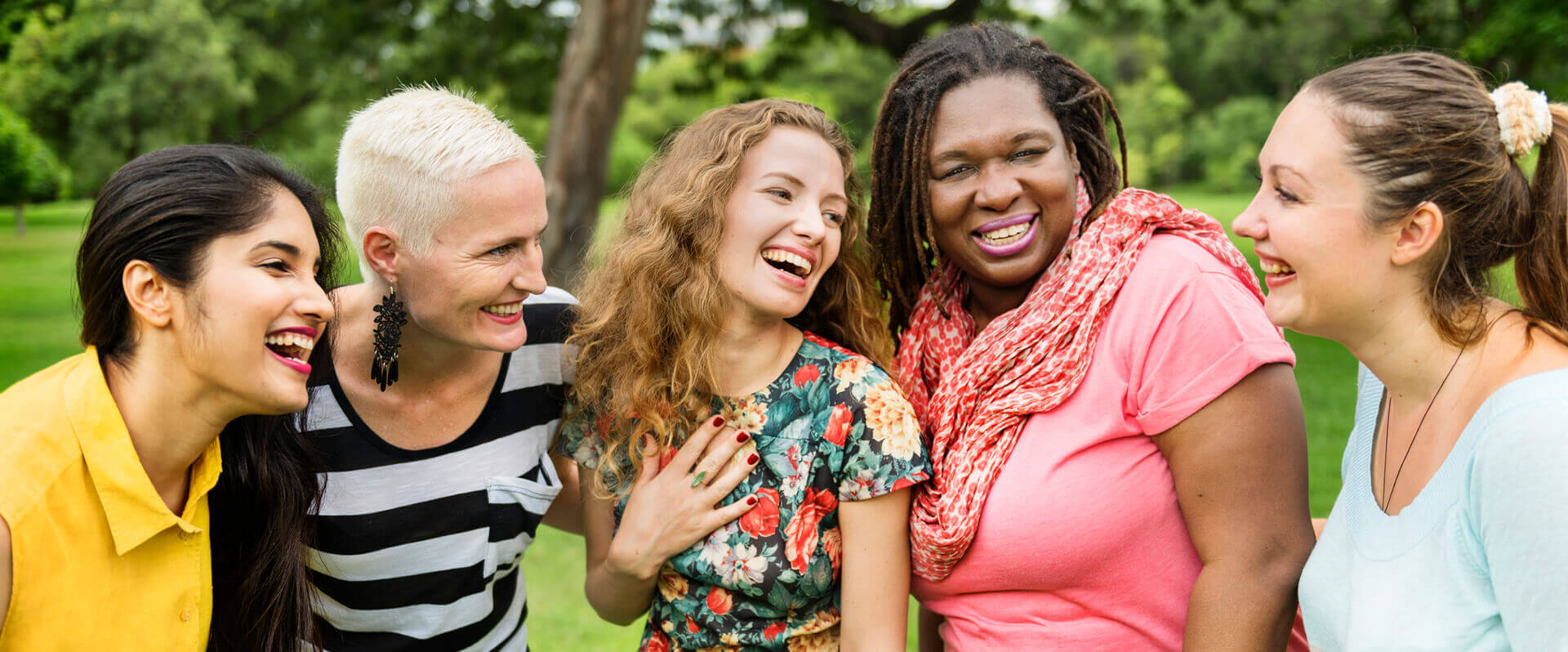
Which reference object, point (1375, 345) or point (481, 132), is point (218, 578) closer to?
point (481, 132)

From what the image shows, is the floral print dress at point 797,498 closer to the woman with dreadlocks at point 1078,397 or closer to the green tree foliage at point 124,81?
the woman with dreadlocks at point 1078,397

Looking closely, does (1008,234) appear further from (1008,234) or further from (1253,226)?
(1253,226)

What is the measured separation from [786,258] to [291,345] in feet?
3.40

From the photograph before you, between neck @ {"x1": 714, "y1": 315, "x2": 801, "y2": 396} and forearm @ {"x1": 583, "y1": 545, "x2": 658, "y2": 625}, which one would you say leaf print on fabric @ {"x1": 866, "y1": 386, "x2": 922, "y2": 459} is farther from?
forearm @ {"x1": 583, "y1": 545, "x2": 658, "y2": 625}

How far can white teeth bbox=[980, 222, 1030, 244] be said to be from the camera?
2.39 metres

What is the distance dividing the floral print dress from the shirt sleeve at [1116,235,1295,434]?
1.67 feet

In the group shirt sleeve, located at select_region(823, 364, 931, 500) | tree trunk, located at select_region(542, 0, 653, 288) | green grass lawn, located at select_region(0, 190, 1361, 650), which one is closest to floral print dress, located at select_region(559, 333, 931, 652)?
shirt sleeve, located at select_region(823, 364, 931, 500)

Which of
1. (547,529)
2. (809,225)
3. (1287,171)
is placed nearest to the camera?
(1287,171)

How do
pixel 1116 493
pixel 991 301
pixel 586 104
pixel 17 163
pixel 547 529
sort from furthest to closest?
pixel 17 163
pixel 586 104
pixel 547 529
pixel 991 301
pixel 1116 493

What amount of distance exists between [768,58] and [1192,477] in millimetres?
12053

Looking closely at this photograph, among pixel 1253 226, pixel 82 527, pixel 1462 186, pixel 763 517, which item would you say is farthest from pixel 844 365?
pixel 82 527

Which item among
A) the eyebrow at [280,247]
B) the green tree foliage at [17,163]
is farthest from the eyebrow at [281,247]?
the green tree foliage at [17,163]

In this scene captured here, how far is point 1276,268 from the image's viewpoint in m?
1.96

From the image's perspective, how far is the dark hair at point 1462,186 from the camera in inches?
69.2
